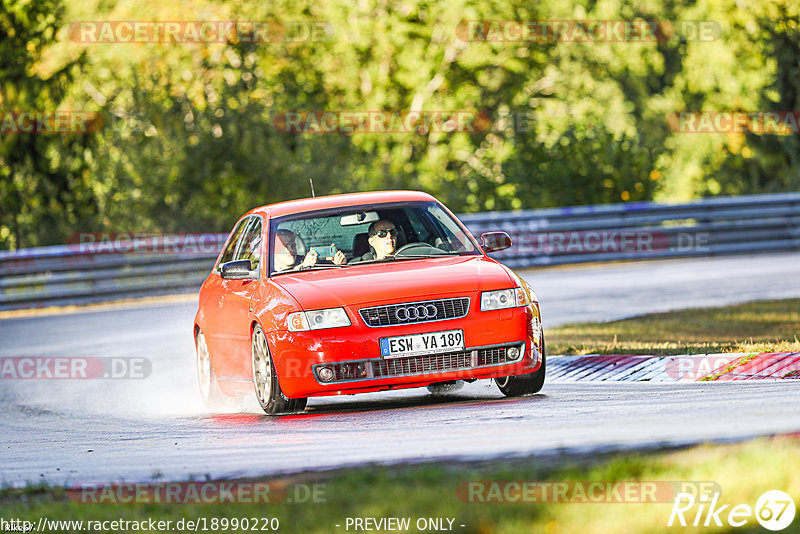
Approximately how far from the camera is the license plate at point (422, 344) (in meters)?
9.31

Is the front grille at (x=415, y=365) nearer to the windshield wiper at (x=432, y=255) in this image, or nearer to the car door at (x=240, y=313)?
the windshield wiper at (x=432, y=255)

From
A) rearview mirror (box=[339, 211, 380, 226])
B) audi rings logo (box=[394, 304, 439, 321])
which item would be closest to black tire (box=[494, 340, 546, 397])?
audi rings logo (box=[394, 304, 439, 321])

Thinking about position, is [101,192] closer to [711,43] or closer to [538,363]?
[538,363]

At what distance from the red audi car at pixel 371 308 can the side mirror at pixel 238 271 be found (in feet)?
0.03

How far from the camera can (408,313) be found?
9375 mm

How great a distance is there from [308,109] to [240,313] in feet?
85.1

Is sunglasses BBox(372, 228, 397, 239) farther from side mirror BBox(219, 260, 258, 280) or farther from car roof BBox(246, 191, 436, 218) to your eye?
side mirror BBox(219, 260, 258, 280)

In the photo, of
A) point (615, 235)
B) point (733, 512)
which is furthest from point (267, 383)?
point (615, 235)

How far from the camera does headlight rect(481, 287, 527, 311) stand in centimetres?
953

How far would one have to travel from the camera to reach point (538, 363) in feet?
32.2

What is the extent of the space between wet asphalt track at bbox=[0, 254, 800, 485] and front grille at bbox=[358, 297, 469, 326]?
621 millimetres

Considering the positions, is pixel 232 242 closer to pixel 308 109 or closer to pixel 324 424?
pixel 324 424

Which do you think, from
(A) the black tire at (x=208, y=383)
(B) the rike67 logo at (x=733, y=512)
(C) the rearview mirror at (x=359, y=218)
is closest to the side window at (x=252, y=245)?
(C) the rearview mirror at (x=359, y=218)

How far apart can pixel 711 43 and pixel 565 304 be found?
3626cm
